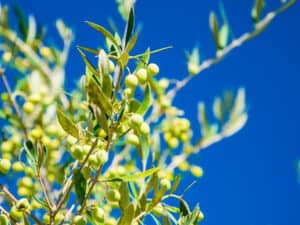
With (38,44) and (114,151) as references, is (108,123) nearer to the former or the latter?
(114,151)

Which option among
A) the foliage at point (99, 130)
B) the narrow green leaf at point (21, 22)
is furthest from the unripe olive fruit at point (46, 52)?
the narrow green leaf at point (21, 22)

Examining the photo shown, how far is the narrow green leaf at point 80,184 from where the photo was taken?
109 cm

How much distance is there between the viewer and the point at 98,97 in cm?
103

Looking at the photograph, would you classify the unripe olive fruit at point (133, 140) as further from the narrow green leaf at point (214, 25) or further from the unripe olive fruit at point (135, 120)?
the narrow green leaf at point (214, 25)

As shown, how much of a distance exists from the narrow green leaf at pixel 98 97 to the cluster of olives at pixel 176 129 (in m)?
1.24

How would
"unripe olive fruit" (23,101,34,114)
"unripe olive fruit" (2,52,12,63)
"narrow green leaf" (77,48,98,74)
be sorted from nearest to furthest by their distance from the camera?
"narrow green leaf" (77,48,98,74) → "unripe olive fruit" (23,101,34,114) → "unripe olive fruit" (2,52,12,63)

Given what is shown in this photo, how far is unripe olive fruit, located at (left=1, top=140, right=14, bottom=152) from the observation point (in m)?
2.22

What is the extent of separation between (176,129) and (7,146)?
0.78 meters

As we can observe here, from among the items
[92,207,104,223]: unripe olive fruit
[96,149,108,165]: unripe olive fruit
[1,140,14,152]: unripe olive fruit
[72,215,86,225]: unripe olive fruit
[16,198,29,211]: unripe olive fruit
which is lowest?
[72,215,86,225]: unripe olive fruit

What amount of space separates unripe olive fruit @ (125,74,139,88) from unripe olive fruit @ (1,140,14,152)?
1.22 meters

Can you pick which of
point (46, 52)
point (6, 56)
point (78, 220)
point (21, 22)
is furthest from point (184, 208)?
point (46, 52)

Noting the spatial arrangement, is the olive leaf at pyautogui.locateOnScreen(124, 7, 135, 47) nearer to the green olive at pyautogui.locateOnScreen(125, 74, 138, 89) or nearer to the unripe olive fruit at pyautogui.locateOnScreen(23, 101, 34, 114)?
the green olive at pyautogui.locateOnScreen(125, 74, 138, 89)

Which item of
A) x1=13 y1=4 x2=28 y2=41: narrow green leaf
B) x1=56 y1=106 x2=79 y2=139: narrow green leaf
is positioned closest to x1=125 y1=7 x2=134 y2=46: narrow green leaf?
x1=56 y1=106 x2=79 y2=139: narrow green leaf

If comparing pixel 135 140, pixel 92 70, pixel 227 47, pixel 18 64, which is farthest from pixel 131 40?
pixel 18 64
